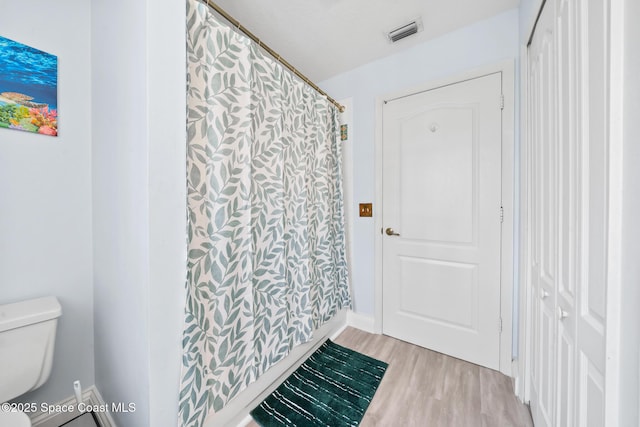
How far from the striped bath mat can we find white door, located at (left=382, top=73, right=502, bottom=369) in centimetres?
53

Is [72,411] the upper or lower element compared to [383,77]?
lower

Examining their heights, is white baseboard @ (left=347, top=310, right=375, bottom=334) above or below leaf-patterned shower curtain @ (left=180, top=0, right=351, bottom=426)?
below

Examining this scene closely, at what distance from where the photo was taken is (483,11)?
5.04 ft

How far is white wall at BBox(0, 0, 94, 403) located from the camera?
109 cm

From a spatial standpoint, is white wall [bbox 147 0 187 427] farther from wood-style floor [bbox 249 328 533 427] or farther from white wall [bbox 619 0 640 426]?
white wall [bbox 619 0 640 426]

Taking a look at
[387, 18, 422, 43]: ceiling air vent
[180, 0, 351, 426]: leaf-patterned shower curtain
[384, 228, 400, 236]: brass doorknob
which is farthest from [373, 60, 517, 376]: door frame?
[180, 0, 351, 426]: leaf-patterned shower curtain

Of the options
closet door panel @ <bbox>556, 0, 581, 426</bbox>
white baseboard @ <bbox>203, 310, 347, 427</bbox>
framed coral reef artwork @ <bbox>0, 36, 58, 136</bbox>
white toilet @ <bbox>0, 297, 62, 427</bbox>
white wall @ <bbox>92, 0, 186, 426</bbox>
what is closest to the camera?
closet door panel @ <bbox>556, 0, 581, 426</bbox>

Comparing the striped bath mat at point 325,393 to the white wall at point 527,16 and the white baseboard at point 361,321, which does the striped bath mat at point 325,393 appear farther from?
the white wall at point 527,16

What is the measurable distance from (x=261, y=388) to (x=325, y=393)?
39 cm

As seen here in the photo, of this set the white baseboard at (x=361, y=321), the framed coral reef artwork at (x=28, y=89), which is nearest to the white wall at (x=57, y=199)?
the framed coral reef artwork at (x=28, y=89)

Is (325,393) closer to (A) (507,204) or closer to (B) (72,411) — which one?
(B) (72,411)

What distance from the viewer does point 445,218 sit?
1.77 metres

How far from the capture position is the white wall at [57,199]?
1.09 meters

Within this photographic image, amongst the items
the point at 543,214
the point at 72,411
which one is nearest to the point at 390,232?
the point at 543,214
